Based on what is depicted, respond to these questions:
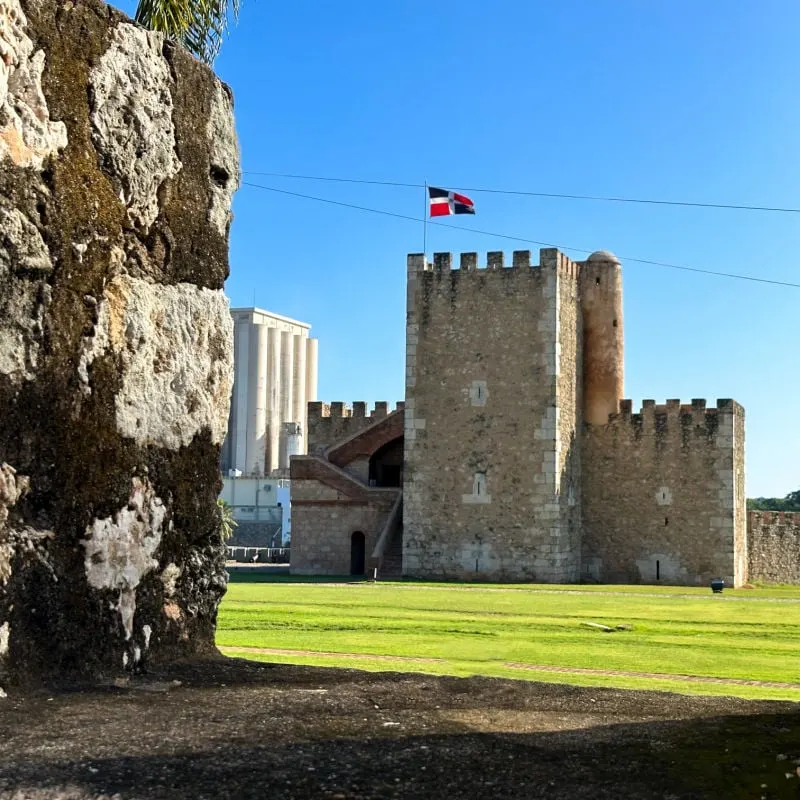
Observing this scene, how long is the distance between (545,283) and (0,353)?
2810 centimetres

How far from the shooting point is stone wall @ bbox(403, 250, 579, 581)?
31.5 metres

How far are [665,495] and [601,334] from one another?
518 cm

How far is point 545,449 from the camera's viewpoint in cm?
3144

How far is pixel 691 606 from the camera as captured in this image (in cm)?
2288

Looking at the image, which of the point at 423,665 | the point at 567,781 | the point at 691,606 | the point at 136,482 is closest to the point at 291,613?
the point at 423,665

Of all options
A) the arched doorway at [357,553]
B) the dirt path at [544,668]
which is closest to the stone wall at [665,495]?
the arched doorway at [357,553]

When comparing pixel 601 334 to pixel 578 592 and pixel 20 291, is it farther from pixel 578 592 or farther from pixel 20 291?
pixel 20 291

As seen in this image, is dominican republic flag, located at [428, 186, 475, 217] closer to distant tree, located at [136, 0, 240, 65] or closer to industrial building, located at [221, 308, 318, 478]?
distant tree, located at [136, 0, 240, 65]

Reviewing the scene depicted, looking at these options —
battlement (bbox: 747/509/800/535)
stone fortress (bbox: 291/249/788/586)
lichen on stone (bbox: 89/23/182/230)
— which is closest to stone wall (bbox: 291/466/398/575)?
stone fortress (bbox: 291/249/788/586)

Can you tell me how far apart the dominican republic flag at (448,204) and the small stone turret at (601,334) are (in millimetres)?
4593

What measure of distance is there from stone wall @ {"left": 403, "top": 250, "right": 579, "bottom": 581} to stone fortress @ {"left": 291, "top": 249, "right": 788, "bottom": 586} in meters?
0.04

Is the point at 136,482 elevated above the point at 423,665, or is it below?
above

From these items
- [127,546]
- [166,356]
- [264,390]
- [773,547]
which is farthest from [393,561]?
[264,390]

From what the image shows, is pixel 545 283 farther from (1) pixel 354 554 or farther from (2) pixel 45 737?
(2) pixel 45 737
